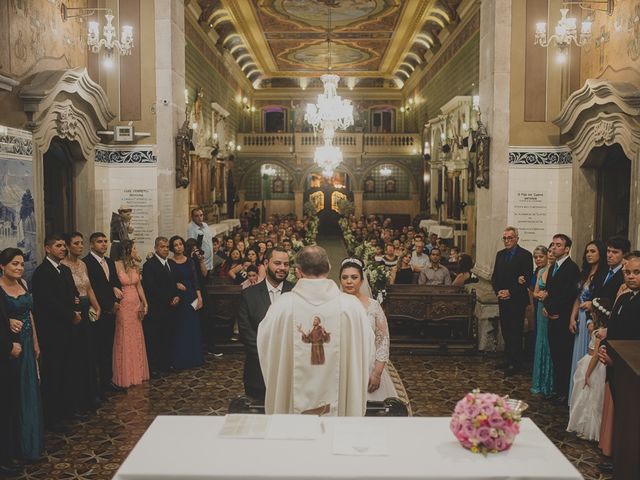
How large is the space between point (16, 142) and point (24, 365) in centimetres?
234

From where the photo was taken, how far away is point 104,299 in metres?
6.94

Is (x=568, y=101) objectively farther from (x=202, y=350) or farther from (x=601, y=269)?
(x=202, y=350)

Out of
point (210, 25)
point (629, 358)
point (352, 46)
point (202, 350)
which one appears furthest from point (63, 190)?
point (352, 46)

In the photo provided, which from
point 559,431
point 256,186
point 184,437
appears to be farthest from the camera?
point 256,186

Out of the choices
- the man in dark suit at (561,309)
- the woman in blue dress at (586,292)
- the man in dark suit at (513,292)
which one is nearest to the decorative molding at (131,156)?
the man in dark suit at (513,292)

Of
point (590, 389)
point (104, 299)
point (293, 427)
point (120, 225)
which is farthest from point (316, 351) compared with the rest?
point (120, 225)

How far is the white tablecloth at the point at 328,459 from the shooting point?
279 centimetres

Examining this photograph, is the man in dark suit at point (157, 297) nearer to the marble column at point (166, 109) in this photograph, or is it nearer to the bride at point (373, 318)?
the marble column at point (166, 109)

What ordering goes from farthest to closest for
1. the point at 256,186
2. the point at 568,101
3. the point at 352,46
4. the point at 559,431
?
the point at 256,186, the point at 352,46, the point at 568,101, the point at 559,431

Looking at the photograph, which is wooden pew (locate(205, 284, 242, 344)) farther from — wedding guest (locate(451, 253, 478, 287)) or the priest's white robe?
the priest's white robe

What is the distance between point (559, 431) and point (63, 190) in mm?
6231

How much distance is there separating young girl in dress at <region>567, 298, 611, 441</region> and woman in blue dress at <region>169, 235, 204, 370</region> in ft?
14.3

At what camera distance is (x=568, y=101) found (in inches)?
323

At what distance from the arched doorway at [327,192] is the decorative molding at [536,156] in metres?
25.3
